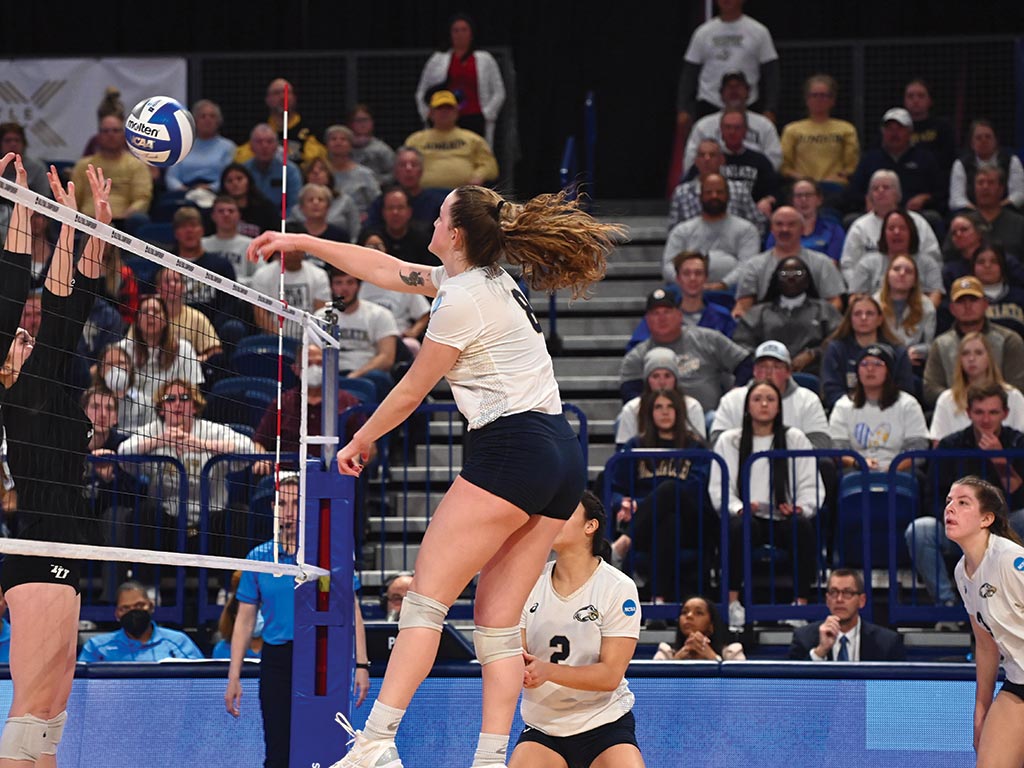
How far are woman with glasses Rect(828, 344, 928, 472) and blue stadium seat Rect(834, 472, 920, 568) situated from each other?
2.22ft

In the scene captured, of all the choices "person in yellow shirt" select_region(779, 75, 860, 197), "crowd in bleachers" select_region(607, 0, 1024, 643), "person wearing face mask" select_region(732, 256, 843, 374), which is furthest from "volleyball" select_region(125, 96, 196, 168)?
"person in yellow shirt" select_region(779, 75, 860, 197)

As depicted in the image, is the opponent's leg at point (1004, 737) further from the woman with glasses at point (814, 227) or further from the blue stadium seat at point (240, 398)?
the woman with glasses at point (814, 227)

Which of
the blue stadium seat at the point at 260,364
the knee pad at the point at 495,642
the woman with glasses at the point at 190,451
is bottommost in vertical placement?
the knee pad at the point at 495,642

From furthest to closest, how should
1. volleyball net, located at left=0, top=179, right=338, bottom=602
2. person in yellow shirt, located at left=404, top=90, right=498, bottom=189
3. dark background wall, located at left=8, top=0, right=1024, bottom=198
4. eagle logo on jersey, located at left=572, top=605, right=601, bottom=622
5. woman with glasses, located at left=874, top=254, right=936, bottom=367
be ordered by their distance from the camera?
dark background wall, located at left=8, top=0, right=1024, bottom=198 → person in yellow shirt, located at left=404, top=90, right=498, bottom=189 → woman with glasses, located at left=874, top=254, right=936, bottom=367 → eagle logo on jersey, located at left=572, top=605, right=601, bottom=622 → volleyball net, located at left=0, top=179, right=338, bottom=602

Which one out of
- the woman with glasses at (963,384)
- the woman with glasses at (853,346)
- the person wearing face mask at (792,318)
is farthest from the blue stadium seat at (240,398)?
the woman with glasses at (963,384)

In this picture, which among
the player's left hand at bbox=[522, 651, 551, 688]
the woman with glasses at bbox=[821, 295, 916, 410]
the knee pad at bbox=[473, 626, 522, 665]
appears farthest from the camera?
the woman with glasses at bbox=[821, 295, 916, 410]

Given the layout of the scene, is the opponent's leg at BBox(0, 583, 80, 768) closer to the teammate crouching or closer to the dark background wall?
the teammate crouching

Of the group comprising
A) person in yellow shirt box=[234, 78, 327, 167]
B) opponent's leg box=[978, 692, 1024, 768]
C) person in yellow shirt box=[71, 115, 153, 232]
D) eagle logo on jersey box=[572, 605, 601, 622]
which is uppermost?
person in yellow shirt box=[234, 78, 327, 167]

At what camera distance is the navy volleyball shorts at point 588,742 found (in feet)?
22.4

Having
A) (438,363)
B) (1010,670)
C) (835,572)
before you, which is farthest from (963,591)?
(438,363)

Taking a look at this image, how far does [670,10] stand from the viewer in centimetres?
1669

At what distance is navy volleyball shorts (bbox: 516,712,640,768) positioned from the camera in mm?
6816

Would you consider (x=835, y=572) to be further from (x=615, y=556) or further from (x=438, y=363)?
(x=438, y=363)

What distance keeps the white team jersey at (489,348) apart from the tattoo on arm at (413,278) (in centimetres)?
41
